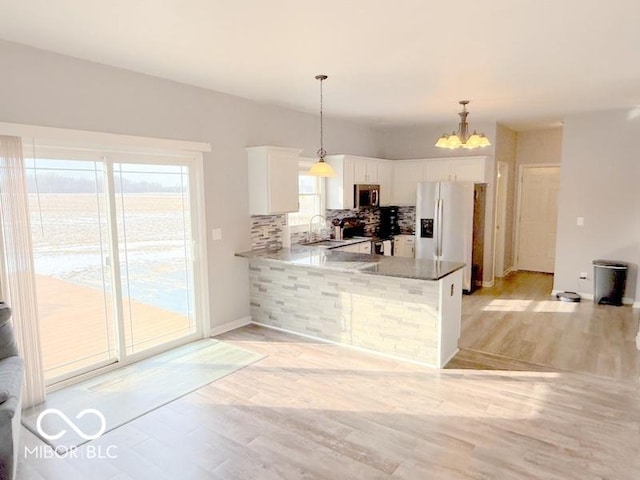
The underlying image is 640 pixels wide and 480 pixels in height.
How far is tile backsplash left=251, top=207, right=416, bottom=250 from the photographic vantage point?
16.7 ft

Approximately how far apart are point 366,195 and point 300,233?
139 centimetres

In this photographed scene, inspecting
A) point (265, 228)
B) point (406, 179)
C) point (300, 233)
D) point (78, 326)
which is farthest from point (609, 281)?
point (78, 326)

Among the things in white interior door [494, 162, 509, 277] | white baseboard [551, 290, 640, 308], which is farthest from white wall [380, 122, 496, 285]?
white baseboard [551, 290, 640, 308]

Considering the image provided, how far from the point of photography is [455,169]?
6.61 metres

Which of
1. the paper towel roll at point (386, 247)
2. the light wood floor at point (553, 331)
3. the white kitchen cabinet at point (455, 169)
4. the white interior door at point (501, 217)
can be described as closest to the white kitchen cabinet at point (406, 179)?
the white kitchen cabinet at point (455, 169)

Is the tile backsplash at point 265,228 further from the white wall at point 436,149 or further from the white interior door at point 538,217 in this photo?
the white interior door at point 538,217

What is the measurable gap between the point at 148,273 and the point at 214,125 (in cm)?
169

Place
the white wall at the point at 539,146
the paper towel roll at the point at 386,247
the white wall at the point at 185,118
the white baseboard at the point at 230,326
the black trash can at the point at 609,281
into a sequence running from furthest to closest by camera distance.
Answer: the white wall at the point at 539,146 → the paper towel roll at the point at 386,247 → the black trash can at the point at 609,281 → the white baseboard at the point at 230,326 → the white wall at the point at 185,118

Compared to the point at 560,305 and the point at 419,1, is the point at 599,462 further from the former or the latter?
the point at 560,305

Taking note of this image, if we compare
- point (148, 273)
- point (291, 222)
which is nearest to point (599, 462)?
point (148, 273)

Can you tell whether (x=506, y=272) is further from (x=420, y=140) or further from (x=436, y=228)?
(x=420, y=140)

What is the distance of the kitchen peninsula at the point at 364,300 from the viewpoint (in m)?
3.76

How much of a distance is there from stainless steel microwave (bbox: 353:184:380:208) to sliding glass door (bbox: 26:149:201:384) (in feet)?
9.10

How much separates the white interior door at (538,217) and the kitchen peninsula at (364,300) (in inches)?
191
